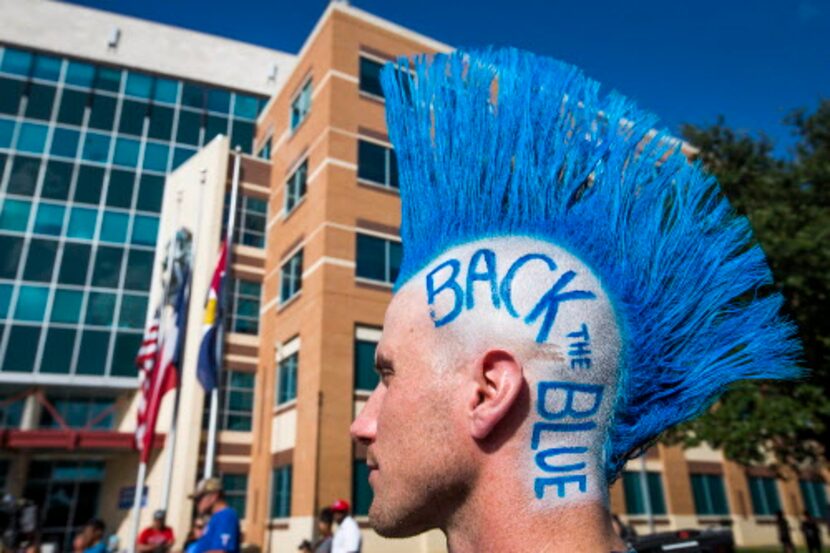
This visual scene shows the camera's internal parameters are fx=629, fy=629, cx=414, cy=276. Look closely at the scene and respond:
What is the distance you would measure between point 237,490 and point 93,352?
9579 millimetres

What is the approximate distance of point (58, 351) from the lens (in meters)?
26.3

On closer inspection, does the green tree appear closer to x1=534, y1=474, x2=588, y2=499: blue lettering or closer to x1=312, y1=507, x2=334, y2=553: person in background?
x1=312, y1=507, x2=334, y2=553: person in background

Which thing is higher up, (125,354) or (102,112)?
(102,112)

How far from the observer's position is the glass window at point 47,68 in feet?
102

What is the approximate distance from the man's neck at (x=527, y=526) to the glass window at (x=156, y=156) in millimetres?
32606

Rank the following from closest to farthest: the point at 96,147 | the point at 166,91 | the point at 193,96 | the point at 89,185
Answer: the point at 89,185
the point at 96,147
the point at 166,91
the point at 193,96

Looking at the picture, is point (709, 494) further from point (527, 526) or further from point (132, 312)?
point (527, 526)

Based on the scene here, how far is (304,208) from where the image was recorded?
2205 cm

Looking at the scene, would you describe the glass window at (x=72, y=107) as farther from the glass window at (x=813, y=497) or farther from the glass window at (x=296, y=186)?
the glass window at (x=813, y=497)

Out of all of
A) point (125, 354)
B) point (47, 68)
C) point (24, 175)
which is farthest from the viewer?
point (47, 68)

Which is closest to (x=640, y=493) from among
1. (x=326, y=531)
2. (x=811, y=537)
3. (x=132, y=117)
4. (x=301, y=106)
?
(x=811, y=537)

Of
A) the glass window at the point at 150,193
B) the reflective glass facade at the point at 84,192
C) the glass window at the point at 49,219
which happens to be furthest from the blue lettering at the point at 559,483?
the glass window at the point at 49,219

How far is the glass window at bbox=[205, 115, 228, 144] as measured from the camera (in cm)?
3203

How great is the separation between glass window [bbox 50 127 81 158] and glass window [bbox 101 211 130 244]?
358cm
